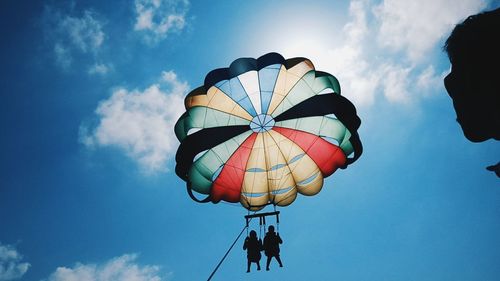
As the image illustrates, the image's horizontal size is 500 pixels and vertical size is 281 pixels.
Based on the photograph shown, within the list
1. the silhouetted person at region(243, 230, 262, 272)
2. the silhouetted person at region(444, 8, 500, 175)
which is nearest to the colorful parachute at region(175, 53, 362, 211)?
the silhouetted person at region(243, 230, 262, 272)

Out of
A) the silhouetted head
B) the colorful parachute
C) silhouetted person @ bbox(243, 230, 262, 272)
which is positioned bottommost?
the silhouetted head

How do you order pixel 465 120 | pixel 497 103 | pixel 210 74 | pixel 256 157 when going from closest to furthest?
1. pixel 497 103
2. pixel 465 120
3. pixel 210 74
4. pixel 256 157

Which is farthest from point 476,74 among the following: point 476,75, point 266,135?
point 266,135

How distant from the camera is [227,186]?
29.7 feet

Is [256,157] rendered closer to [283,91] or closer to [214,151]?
[214,151]

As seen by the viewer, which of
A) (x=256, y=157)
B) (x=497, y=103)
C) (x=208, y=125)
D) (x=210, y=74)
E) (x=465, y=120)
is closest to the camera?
(x=497, y=103)

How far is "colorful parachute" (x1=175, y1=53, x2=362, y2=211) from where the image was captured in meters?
8.25

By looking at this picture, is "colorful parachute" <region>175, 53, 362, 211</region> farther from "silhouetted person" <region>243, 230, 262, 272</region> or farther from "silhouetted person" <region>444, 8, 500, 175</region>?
"silhouetted person" <region>444, 8, 500, 175</region>

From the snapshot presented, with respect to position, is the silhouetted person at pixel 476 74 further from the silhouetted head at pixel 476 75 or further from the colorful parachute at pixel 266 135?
the colorful parachute at pixel 266 135

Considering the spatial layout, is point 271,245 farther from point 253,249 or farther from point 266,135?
point 266,135

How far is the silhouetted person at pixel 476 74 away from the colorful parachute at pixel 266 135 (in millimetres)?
6287

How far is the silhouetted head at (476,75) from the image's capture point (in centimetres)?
169

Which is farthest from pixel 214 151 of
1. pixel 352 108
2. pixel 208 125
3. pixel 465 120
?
pixel 465 120

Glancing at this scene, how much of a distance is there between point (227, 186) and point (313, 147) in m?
2.72
